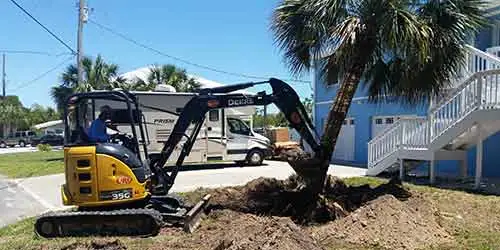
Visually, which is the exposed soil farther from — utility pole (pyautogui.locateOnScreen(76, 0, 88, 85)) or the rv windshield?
utility pole (pyautogui.locateOnScreen(76, 0, 88, 85))

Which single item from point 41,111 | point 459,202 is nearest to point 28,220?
point 459,202

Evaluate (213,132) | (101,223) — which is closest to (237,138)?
(213,132)

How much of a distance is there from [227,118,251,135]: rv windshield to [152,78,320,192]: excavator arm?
1227 cm

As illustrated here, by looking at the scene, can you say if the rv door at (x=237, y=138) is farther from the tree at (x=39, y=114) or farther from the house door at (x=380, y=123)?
the tree at (x=39, y=114)

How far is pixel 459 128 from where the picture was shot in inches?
571

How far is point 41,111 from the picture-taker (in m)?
90.1

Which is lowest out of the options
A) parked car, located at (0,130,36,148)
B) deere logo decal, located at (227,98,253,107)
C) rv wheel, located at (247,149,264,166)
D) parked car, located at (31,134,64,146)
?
parked car, located at (0,130,36,148)

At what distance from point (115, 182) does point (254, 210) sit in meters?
3.34

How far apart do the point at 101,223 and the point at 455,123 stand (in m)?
10.4

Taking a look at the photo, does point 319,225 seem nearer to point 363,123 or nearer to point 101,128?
point 101,128

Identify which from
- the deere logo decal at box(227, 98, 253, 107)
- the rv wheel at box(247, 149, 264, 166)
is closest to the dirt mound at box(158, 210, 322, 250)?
the deere logo decal at box(227, 98, 253, 107)

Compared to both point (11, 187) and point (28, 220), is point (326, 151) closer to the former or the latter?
point (28, 220)

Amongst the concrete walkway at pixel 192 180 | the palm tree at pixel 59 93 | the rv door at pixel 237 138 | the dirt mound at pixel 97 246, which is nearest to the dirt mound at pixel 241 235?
the dirt mound at pixel 97 246

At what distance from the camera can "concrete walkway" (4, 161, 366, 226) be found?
48.1ft
